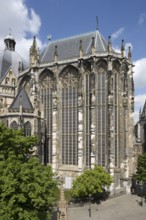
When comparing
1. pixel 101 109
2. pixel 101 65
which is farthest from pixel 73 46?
pixel 101 109

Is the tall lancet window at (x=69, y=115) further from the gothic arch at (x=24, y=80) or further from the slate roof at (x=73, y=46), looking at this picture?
the gothic arch at (x=24, y=80)

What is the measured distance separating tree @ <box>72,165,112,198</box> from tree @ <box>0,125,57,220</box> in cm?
1428

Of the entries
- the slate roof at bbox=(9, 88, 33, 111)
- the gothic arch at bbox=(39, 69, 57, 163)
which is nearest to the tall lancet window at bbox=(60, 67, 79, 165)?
the gothic arch at bbox=(39, 69, 57, 163)

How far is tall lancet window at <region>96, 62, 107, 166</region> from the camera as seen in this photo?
138 feet

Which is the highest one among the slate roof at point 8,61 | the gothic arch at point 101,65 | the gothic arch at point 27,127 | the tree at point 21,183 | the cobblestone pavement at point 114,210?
the slate roof at point 8,61

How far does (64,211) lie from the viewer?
24.8m

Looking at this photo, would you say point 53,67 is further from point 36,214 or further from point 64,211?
point 36,214

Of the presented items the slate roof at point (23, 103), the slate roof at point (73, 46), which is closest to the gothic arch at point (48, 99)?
the slate roof at point (73, 46)

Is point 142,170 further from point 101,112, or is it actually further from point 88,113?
point 88,113

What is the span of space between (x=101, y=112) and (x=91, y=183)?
37.6 ft

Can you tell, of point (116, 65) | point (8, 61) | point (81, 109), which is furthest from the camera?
point (8, 61)

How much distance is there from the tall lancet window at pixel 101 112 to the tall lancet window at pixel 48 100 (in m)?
7.97

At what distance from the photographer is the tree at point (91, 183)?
3560 centimetres

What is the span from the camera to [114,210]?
34469 mm
